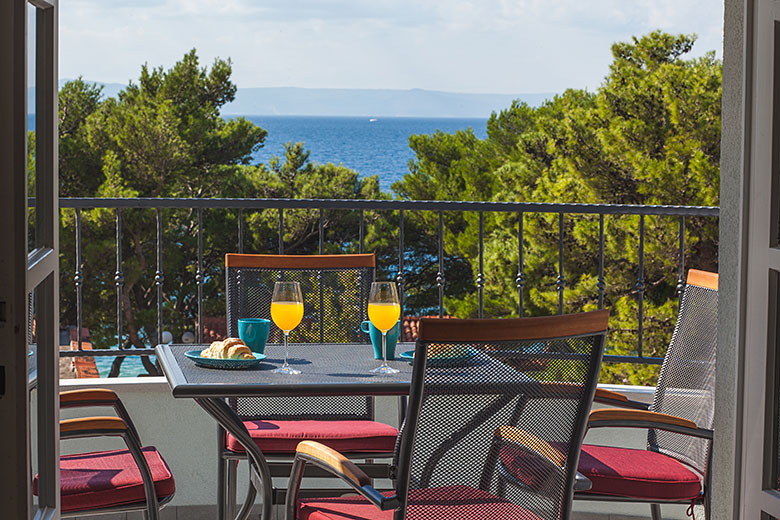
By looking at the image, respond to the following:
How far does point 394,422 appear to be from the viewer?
3.45 metres

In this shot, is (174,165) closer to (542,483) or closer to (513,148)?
(513,148)

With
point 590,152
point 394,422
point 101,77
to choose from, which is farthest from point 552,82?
point 394,422

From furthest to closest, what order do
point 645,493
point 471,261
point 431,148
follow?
1. point 431,148
2. point 471,261
3. point 645,493

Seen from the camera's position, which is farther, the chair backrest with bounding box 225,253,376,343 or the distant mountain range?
the distant mountain range

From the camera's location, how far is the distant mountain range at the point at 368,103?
40.1 metres

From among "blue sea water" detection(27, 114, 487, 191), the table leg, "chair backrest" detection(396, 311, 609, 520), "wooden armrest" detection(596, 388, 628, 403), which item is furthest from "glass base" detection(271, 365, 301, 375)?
"blue sea water" detection(27, 114, 487, 191)

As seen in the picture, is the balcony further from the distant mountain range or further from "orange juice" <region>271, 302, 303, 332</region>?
the distant mountain range

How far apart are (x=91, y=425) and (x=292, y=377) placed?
1.55ft

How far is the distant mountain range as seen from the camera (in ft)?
132

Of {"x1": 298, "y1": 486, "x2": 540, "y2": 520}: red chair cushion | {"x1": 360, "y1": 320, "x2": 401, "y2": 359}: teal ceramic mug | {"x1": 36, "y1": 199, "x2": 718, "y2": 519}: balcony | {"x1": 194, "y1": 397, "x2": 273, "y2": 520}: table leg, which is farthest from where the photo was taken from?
{"x1": 36, "y1": 199, "x2": 718, "y2": 519}: balcony

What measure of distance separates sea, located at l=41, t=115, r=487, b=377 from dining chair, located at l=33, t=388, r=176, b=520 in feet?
150

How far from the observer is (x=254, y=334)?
2.34 meters

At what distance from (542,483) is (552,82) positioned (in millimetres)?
35642

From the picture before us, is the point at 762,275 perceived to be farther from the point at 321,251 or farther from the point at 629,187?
the point at 629,187
